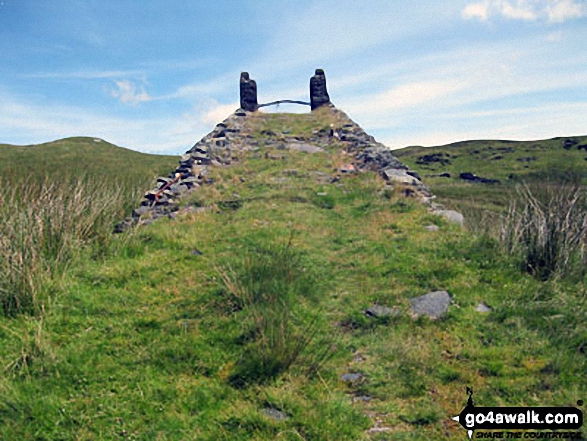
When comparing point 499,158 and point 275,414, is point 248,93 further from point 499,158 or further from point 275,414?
point 499,158

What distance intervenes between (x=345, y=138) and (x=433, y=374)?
15493mm

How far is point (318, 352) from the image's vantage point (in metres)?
4.56

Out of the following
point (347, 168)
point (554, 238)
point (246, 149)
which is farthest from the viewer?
point (246, 149)

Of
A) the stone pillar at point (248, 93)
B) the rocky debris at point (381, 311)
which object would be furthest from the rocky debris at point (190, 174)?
the rocky debris at point (381, 311)

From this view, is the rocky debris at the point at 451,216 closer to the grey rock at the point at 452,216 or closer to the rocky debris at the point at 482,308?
the grey rock at the point at 452,216

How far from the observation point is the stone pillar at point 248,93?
25547 mm

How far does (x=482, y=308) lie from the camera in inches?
221

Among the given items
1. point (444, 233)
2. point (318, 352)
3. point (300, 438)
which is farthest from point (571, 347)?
point (444, 233)

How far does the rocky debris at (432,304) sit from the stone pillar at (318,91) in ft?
71.4

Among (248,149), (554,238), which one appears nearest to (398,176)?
(554,238)

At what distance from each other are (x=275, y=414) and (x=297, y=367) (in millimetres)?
644

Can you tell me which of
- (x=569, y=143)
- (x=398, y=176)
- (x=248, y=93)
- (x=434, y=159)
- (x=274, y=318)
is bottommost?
(x=274, y=318)

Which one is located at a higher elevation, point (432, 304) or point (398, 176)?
point (398, 176)

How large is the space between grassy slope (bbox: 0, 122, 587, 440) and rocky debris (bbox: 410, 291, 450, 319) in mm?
130
